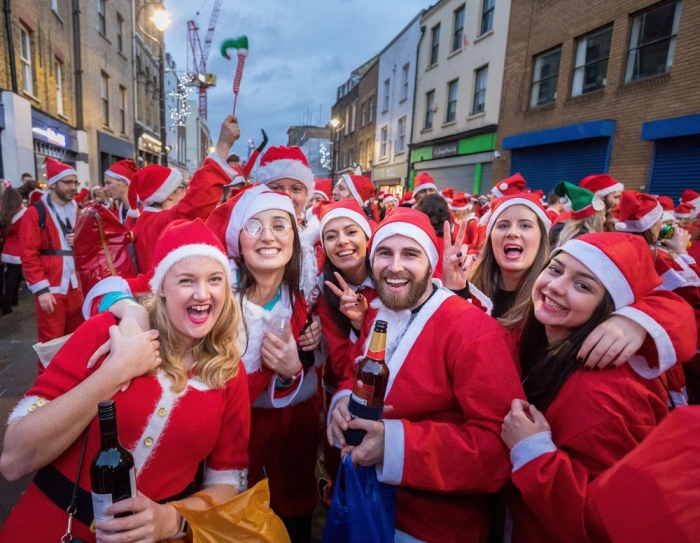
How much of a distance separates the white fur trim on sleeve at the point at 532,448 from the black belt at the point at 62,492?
1510mm

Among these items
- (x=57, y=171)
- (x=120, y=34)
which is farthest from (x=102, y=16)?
(x=57, y=171)

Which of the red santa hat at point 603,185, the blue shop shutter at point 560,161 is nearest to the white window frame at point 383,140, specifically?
the blue shop shutter at point 560,161

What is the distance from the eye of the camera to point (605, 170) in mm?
9945

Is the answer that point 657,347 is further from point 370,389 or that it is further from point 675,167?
point 675,167

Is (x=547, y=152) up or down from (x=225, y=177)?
up

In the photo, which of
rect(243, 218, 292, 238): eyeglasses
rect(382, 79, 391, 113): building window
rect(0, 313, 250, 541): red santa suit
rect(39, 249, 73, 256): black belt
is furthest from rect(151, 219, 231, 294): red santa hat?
rect(382, 79, 391, 113): building window

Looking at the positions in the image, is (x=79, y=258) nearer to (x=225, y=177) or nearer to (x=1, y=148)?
(x=225, y=177)

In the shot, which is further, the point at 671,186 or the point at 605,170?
the point at 605,170

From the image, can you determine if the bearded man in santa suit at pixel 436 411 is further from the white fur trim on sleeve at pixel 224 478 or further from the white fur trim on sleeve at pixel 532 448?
the white fur trim on sleeve at pixel 224 478

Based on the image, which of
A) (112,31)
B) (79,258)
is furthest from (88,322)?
(112,31)

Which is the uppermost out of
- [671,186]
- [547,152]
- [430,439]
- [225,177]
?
[547,152]

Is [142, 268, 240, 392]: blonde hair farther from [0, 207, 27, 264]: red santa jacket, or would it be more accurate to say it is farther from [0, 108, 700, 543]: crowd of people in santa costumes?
[0, 207, 27, 264]: red santa jacket

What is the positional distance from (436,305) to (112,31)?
851 inches

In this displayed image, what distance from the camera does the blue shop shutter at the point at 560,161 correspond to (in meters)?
10.2
